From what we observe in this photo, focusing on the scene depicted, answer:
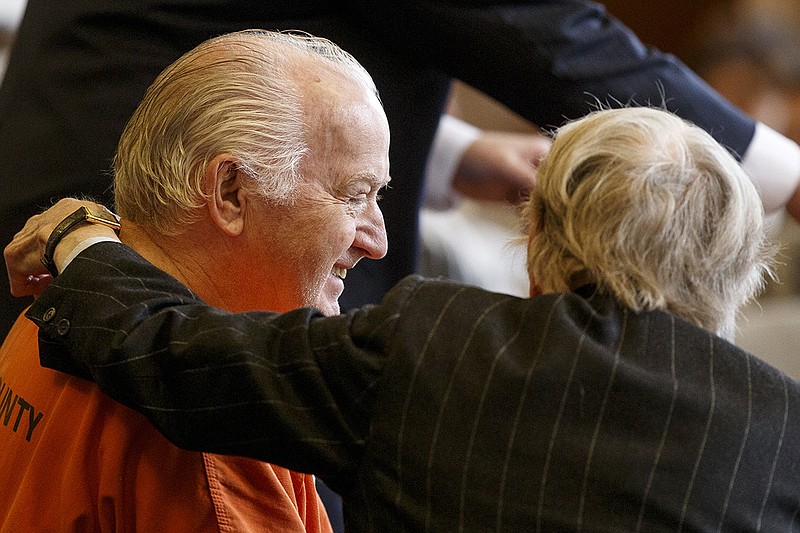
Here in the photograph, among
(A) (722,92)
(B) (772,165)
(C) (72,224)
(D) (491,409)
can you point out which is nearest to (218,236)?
(C) (72,224)

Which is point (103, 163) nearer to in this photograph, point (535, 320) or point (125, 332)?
point (125, 332)

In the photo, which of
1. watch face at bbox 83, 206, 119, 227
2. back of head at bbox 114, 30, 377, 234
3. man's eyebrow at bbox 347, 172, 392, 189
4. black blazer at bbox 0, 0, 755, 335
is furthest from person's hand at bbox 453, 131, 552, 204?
watch face at bbox 83, 206, 119, 227

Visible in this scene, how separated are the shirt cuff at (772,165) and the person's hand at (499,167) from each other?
44 centimetres

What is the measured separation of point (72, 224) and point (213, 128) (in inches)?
7.6

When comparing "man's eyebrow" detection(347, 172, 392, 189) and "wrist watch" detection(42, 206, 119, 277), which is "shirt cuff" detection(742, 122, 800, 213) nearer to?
"man's eyebrow" detection(347, 172, 392, 189)

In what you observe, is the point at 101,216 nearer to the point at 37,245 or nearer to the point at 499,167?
the point at 37,245

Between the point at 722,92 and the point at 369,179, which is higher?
the point at 369,179

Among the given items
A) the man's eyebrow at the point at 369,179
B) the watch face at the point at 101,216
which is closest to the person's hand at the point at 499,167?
the man's eyebrow at the point at 369,179

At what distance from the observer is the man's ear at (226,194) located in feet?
4.23

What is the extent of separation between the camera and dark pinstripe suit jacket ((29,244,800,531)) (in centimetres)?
101

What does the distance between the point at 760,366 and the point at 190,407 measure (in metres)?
0.55

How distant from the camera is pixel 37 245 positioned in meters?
1.32

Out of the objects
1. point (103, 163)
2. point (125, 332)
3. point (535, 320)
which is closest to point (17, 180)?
point (103, 163)

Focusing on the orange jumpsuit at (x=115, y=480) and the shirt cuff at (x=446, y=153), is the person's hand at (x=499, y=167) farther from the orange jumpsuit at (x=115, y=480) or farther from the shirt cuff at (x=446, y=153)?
the orange jumpsuit at (x=115, y=480)
